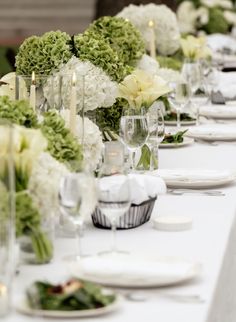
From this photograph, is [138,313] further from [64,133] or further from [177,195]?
[177,195]

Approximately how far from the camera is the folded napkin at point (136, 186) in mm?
2383

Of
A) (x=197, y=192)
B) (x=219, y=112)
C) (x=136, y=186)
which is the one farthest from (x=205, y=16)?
(x=136, y=186)

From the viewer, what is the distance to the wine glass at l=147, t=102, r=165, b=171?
3.62 m

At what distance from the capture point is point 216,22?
29.9ft

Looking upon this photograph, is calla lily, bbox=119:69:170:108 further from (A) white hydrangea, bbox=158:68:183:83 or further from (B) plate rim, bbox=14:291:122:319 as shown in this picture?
(B) plate rim, bbox=14:291:122:319

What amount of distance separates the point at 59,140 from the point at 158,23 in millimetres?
3573

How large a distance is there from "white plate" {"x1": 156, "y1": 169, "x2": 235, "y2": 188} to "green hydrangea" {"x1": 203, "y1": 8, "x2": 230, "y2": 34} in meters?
5.66

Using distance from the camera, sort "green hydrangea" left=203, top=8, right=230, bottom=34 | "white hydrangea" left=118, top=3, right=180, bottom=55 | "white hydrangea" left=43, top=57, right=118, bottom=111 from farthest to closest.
Answer: "green hydrangea" left=203, top=8, right=230, bottom=34 → "white hydrangea" left=118, top=3, right=180, bottom=55 → "white hydrangea" left=43, top=57, right=118, bottom=111

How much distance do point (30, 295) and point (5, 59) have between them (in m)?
6.44

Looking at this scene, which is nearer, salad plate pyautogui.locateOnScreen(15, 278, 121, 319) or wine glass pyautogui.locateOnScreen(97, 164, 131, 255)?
salad plate pyautogui.locateOnScreen(15, 278, 121, 319)

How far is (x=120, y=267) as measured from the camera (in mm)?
2268

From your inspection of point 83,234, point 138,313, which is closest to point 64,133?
point 83,234

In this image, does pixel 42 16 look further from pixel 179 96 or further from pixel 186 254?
pixel 186 254

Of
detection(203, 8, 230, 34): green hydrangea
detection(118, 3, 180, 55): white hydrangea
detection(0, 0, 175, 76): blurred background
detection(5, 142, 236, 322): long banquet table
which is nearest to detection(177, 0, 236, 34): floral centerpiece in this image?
detection(203, 8, 230, 34): green hydrangea
